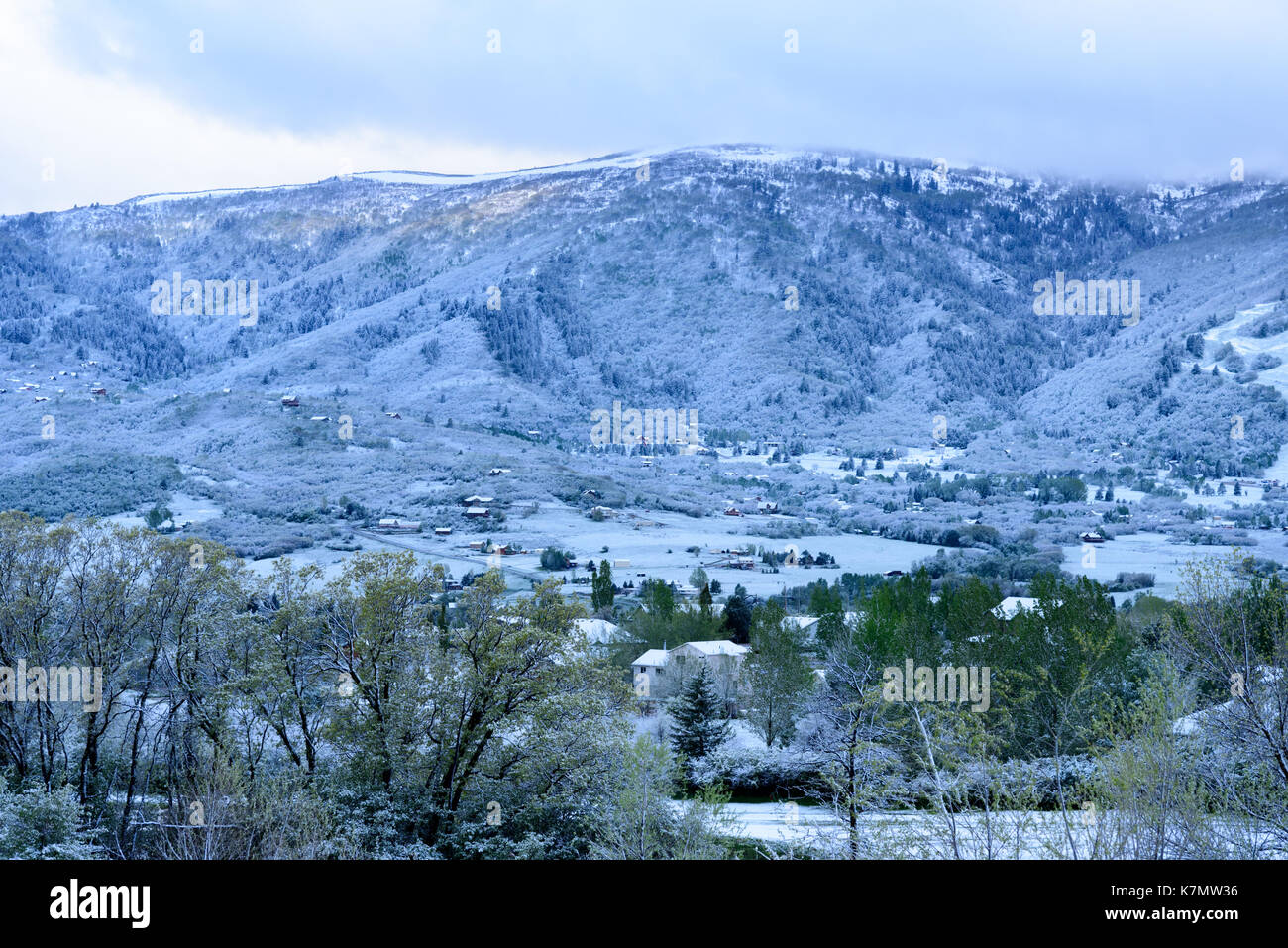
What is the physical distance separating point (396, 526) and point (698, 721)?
1775 cm

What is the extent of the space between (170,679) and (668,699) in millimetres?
8918

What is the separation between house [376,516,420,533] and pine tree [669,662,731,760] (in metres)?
16.7

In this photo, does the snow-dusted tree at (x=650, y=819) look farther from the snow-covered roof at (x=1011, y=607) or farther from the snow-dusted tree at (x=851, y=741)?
the snow-covered roof at (x=1011, y=607)

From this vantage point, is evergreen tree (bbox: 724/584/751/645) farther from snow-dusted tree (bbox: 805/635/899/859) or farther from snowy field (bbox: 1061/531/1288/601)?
snowy field (bbox: 1061/531/1288/601)

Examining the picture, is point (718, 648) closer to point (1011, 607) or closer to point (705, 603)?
point (705, 603)

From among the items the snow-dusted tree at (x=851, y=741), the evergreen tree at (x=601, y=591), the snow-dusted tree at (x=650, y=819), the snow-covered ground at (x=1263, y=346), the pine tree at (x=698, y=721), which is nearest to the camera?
the snow-dusted tree at (x=851, y=741)

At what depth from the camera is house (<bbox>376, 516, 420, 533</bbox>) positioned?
31266 mm

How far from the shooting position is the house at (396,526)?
103 ft

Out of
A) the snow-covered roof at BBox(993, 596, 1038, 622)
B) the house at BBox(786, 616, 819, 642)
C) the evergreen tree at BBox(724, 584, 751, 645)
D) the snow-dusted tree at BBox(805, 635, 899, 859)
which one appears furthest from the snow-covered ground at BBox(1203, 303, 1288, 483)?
the snow-dusted tree at BBox(805, 635, 899, 859)

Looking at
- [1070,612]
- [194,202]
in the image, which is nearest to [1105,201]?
[194,202]

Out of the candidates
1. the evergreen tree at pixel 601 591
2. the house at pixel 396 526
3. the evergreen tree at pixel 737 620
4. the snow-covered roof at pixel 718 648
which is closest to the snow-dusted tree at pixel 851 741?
the snow-covered roof at pixel 718 648

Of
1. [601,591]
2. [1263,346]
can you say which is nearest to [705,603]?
[601,591]

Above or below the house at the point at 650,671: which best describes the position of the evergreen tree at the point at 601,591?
above

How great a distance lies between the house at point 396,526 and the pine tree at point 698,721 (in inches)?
657
